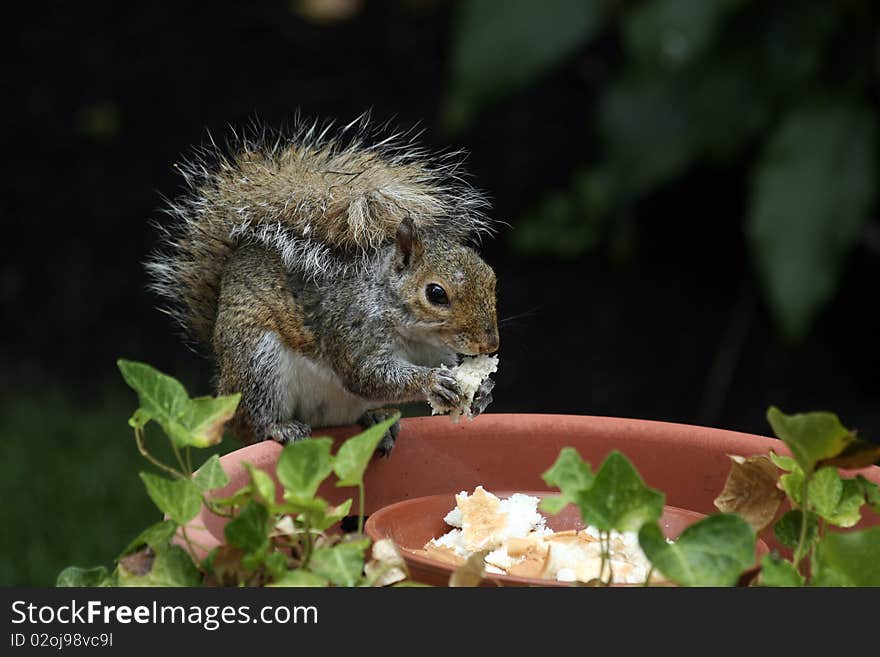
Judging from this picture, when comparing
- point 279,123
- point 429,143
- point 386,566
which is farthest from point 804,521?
point 279,123

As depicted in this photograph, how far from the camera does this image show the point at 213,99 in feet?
12.0

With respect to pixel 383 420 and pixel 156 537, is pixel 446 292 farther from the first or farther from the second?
pixel 156 537

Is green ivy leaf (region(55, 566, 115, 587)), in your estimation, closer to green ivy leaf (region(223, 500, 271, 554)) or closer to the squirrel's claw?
green ivy leaf (region(223, 500, 271, 554))

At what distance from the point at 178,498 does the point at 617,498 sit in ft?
0.91

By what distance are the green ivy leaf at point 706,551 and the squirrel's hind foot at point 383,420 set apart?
576mm

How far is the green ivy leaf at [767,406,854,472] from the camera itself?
801 mm

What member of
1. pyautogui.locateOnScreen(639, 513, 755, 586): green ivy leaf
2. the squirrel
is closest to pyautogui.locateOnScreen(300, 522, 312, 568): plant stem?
pyautogui.locateOnScreen(639, 513, 755, 586): green ivy leaf

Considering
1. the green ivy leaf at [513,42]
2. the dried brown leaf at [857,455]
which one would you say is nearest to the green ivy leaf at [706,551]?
the dried brown leaf at [857,455]

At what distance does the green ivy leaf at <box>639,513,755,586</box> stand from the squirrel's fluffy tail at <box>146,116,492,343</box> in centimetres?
77

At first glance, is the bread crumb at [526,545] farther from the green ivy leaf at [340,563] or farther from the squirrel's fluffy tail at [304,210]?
the squirrel's fluffy tail at [304,210]

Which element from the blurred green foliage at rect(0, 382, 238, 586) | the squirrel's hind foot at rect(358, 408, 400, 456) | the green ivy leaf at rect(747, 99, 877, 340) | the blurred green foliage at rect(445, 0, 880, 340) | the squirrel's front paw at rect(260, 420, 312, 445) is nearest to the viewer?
the blurred green foliage at rect(445, 0, 880, 340)

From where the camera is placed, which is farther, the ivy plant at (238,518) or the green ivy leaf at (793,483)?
the green ivy leaf at (793,483)

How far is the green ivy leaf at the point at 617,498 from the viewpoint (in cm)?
75

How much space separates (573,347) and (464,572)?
8.21 feet
